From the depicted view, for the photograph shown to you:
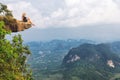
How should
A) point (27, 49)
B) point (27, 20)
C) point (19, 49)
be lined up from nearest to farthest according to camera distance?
point (27, 20)
point (19, 49)
point (27, 49)

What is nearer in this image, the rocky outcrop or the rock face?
the rocky outcrop

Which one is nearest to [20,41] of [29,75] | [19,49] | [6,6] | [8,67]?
[19,49]

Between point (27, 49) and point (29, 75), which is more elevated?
point (27, 49)

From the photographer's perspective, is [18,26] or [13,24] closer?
[13,24]

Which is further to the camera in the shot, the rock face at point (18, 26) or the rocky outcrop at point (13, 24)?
the rock face at point (18, 26)

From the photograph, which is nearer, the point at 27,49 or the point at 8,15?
the point at 8,15

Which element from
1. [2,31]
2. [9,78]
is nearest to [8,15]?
[2,31]

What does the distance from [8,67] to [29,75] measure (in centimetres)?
2472

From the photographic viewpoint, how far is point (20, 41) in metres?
84.4

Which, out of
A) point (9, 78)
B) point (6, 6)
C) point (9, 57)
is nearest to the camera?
point (9, 78)

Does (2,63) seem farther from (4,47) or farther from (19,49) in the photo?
(19,49)

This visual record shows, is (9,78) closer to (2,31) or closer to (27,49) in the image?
(2,31)

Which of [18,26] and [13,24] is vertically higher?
[13,24]

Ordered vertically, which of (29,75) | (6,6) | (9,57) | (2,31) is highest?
(6,6)
